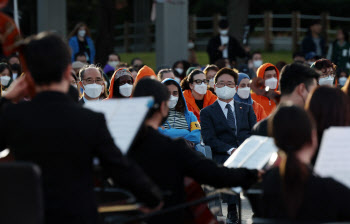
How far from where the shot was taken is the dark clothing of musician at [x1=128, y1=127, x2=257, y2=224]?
4.88 meters

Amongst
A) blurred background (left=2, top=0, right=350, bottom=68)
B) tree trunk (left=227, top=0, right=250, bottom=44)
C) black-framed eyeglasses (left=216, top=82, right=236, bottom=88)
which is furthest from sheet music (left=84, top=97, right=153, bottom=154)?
tree trunk (left=227, top=0, right=250, bottom=44)

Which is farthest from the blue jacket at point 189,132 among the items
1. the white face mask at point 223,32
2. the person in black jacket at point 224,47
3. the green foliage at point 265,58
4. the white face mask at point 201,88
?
the green foliage at point 265,58

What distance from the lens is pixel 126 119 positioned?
4.62 meters

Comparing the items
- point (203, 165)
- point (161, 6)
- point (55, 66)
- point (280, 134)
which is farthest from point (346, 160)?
point (161, 6)

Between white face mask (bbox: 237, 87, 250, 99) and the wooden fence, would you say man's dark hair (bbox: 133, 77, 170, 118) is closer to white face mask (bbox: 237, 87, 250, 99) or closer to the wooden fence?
white face mask (bbox: 237, 87, 250, 99)

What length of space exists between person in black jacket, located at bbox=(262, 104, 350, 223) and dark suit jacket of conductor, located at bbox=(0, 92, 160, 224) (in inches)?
30.7

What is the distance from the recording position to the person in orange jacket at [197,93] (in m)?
11.1

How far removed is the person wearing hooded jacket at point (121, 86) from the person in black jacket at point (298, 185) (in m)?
5.52

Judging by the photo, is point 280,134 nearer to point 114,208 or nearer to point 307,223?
point 307,223

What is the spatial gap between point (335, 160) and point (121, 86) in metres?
5.72

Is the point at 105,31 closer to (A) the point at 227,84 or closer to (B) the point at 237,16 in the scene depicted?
(B) the point at 237,16

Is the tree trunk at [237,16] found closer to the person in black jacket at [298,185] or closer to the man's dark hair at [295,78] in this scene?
the man's dark hair at [295,78]

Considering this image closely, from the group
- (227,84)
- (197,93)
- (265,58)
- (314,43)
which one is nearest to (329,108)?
(227,84)

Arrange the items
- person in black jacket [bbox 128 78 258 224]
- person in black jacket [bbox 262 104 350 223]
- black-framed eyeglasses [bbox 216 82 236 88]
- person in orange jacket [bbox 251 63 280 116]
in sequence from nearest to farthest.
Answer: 1. person in black jacket [bbox 262 104 350 223]
2. person in black jacket [bbox 128 78 258 224]
3. black-framed eyeglasses [bbox 216 82 236 88]
4. person in orange jacket [bbox 251 63 280 116]
